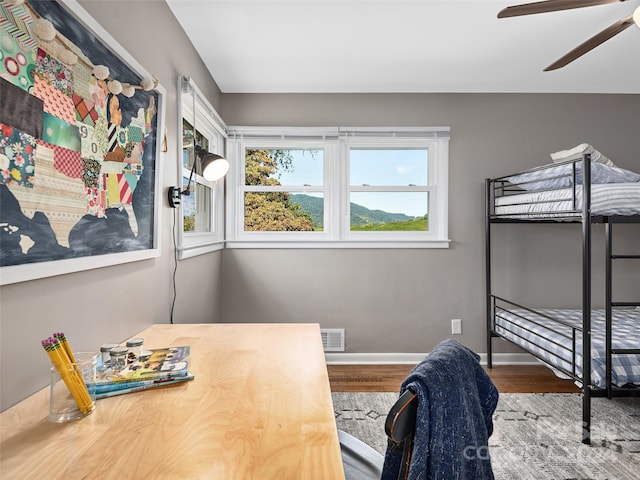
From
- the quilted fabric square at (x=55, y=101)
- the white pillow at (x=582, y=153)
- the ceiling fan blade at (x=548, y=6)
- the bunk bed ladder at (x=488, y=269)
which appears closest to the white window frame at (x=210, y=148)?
the quilted fabric square at (x=55, y=101)

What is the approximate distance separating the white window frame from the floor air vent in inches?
45.7

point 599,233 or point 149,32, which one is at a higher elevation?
point 149,32

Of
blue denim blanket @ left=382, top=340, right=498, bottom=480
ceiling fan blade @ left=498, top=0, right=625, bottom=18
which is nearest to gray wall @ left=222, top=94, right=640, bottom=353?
ceiling fan blade @ left=498, top=0, right=625, bottom=18

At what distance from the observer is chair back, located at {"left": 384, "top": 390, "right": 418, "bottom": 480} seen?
0.76 m

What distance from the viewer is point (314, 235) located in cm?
347

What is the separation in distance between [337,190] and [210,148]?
3.59ft

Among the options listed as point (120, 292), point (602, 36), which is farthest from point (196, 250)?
point (602, 36)

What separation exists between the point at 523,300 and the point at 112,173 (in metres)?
3.27

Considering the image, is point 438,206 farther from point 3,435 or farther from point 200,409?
point 3,435

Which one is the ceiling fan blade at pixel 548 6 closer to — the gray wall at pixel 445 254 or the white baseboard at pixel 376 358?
the gray wall at pixel 445 254

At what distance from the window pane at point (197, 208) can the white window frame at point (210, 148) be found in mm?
37

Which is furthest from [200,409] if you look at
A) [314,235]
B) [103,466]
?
[314,235]

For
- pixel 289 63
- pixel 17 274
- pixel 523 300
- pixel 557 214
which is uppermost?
pixel 289 63

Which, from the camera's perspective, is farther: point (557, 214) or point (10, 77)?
point (557, 214)
